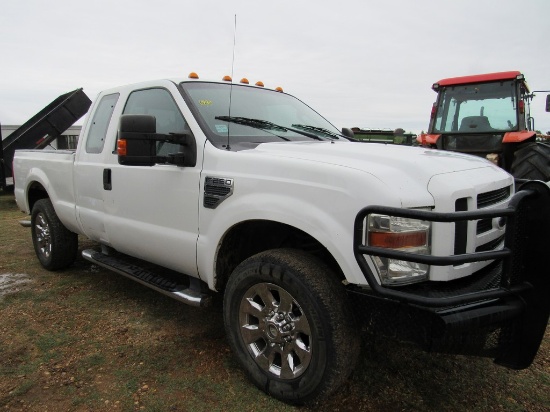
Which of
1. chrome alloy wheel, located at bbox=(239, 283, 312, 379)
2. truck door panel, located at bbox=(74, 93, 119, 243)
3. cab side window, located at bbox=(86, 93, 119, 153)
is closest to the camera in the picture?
chrome alloy wheel, located at bbox=(239, 283, 312, 379)

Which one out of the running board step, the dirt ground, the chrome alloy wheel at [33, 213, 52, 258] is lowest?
the dirt ground

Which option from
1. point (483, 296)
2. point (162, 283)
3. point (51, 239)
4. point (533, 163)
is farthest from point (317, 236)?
point (533, 163)

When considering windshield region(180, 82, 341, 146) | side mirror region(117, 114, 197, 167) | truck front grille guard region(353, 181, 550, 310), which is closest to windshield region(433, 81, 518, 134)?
windshield region(180, 82, 341, 146)

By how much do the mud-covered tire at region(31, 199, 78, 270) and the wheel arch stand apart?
8.57ft

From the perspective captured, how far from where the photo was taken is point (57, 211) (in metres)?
4.65

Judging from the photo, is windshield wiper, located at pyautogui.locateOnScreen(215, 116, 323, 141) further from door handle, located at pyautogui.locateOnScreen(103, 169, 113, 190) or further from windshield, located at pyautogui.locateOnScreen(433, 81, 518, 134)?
windshield, located at pyautogui.locateOnScreen(433, 81, 518, 134)

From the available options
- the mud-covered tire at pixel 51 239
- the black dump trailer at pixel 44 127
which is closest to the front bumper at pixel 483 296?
the mud-covered tire at pixel 51 239

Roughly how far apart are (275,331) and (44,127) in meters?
9.09

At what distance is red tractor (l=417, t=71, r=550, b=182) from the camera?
692 cm

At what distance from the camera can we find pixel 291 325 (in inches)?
96.6

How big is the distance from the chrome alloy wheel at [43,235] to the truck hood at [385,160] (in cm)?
323

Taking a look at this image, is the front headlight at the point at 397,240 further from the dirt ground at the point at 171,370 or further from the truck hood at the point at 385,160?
the dirt ground at the point at 171,370

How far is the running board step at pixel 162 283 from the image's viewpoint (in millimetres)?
3000

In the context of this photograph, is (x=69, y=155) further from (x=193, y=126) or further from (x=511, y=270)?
(x=511, y=270)
